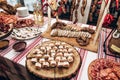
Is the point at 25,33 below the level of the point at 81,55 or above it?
above

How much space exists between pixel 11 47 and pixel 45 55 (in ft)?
1.29

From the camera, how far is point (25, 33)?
131 centimetres

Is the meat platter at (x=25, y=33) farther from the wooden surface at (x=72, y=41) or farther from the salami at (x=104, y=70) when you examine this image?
the salami at (x=104, y=70)

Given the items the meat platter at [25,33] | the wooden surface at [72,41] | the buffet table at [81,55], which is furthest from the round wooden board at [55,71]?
the meat platter at [25,33]

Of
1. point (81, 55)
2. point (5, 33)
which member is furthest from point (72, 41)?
point (5, 33)

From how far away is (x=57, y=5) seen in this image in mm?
1336

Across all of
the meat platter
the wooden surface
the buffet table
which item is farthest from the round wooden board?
the meat platter

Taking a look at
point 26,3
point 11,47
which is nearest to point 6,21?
point 11,47

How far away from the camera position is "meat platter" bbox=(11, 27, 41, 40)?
4.12ft

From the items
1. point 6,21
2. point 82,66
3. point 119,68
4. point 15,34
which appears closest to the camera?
point 119,68

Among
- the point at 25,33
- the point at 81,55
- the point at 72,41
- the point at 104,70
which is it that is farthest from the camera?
the point at 25,33

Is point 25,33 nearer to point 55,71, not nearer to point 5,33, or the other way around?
point 5,33

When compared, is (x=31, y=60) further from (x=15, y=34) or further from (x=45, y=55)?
(x=15, y=34)

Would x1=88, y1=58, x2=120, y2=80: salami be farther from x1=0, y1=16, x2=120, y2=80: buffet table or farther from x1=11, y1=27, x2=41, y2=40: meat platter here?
x1=11, y1=27, x2=41, y2=40: meat platter
